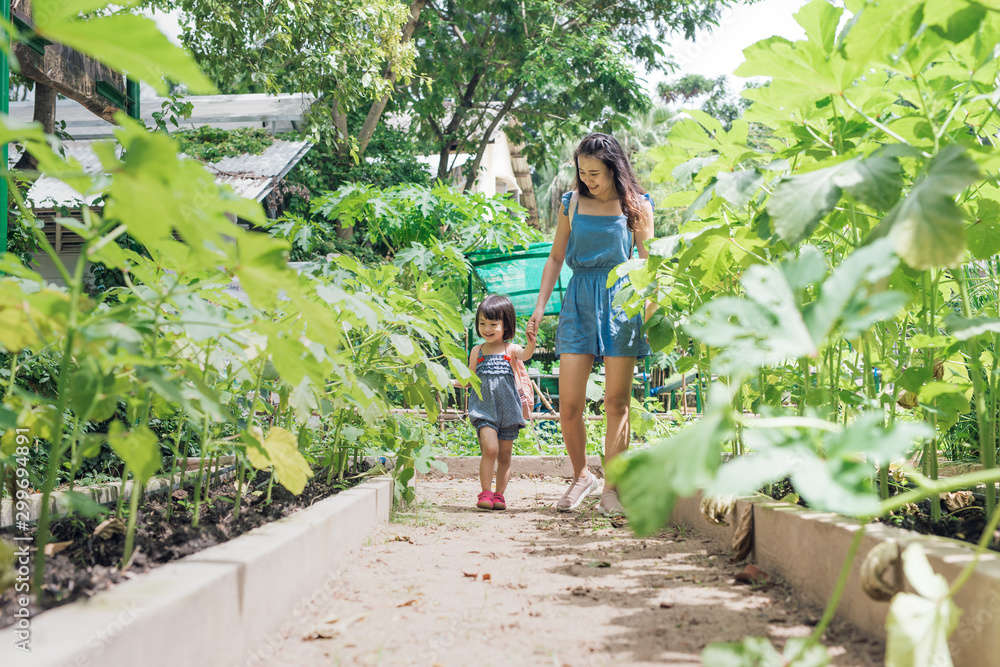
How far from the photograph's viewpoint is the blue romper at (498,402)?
3.79 metres

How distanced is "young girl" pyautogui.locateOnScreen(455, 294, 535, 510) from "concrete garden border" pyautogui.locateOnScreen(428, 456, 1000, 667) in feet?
4.75

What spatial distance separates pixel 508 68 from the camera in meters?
11.0

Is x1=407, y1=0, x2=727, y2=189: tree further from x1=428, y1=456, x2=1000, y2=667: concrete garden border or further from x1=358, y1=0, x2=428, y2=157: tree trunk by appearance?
x1=428, y1=456, x2=1000, y2=667: concrete garden border

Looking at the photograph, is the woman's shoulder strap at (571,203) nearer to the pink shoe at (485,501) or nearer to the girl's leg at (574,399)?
the girl's leg at (574,399)

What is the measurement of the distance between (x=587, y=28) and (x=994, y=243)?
10238 mm

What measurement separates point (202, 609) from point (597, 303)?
2.45 meters

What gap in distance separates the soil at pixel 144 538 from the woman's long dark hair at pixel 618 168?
6.52ft

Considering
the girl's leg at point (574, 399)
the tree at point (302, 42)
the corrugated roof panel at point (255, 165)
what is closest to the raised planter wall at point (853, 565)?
the girl's leg at point (574, 399)

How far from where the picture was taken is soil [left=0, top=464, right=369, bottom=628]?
1.10 m

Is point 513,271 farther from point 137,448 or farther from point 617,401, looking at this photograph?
point 137,448

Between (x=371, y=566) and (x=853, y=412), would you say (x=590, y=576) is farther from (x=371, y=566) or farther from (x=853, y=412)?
(x=853, y=412)

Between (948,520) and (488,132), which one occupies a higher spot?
(488,132)

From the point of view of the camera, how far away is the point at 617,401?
10.4ft

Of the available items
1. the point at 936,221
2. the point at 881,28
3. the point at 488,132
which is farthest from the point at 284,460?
the point at 488,132
